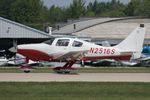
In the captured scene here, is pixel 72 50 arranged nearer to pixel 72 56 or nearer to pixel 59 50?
pixel 72 56

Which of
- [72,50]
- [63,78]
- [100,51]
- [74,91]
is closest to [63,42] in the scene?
[72,50]

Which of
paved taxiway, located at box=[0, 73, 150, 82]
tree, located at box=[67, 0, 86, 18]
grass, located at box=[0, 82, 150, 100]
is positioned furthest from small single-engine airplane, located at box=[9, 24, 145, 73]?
tree, located at box=[67, 0, 86, 18]

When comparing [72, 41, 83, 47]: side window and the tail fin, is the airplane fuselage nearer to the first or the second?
[72, 41, 83, 47]: side window

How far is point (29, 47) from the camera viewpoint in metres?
22.9

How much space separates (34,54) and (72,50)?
224 cm

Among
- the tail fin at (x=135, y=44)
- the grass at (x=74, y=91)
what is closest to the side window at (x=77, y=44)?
the tail fin at (x=135, y=44)

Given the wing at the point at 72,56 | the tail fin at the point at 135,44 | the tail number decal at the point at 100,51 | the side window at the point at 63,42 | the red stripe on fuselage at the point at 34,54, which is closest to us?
the red stripe on fuselage at the point at 34,54

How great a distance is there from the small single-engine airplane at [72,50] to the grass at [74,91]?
6219mm

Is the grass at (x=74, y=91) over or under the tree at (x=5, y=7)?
under

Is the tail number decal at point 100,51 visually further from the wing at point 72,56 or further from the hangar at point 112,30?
the hangar at point 112,30

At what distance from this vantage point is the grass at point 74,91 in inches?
546

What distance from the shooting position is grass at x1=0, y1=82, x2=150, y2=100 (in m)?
13.9

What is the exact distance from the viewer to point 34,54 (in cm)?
2300

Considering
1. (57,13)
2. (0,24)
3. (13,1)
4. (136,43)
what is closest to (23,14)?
(13,1)
